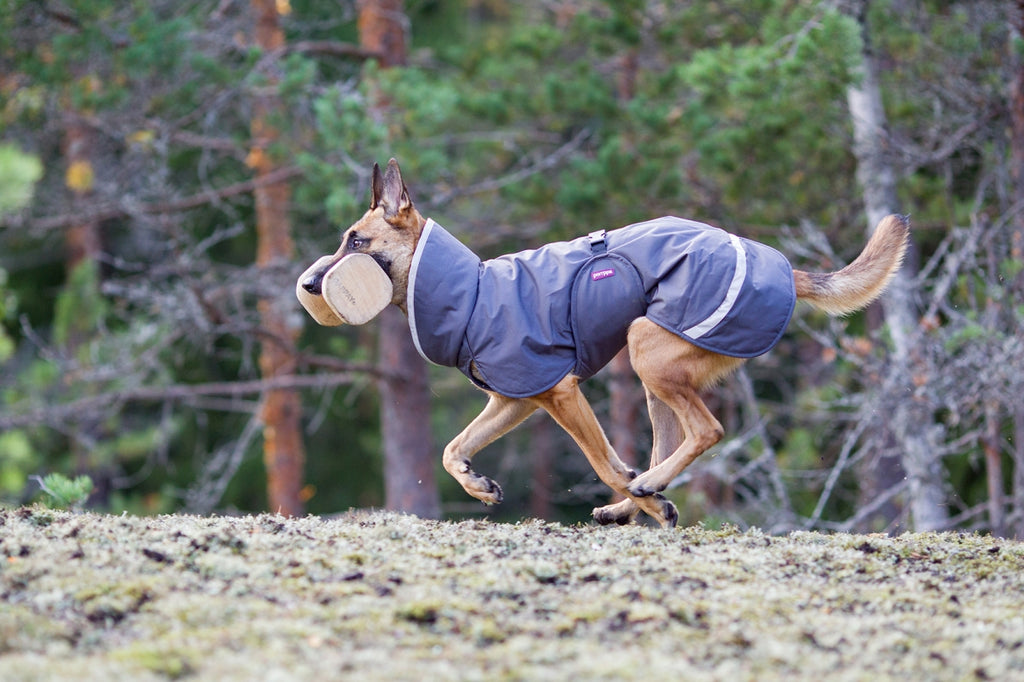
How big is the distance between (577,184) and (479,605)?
8.85 meters

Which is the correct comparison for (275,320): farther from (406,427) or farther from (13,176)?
(13,176)

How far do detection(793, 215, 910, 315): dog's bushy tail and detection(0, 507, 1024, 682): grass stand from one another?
1.41m

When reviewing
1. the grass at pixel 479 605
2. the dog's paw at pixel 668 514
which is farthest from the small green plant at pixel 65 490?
the dog's paw at pixel 668 514

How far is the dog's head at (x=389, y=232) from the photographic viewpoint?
608 centimetres

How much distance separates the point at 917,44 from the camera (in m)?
11.3

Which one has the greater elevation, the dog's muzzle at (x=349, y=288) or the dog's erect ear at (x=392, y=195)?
the dog's erect ear at (x=392, y=195)

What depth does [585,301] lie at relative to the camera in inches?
226

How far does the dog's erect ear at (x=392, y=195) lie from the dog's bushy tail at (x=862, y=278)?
2275 millimetres

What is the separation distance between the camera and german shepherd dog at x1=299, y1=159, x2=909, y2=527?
225 inches

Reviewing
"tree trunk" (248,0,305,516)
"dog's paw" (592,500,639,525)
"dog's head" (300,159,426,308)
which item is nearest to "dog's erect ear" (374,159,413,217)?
"dog's head" (300,159,426,308)

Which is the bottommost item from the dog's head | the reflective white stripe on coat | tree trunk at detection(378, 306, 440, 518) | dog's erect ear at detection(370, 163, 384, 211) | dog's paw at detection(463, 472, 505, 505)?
tree trunk at detection(378, 306, 440, 518)

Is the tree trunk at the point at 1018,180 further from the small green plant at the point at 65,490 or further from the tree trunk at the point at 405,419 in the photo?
the small green plant at the point at 65,490

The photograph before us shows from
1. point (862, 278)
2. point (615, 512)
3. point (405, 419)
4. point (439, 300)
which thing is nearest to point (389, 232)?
point (439, 300)

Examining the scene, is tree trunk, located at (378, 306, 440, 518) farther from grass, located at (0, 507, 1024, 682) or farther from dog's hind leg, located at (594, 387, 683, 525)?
grass, located at (0, 507, 1024, 682)
